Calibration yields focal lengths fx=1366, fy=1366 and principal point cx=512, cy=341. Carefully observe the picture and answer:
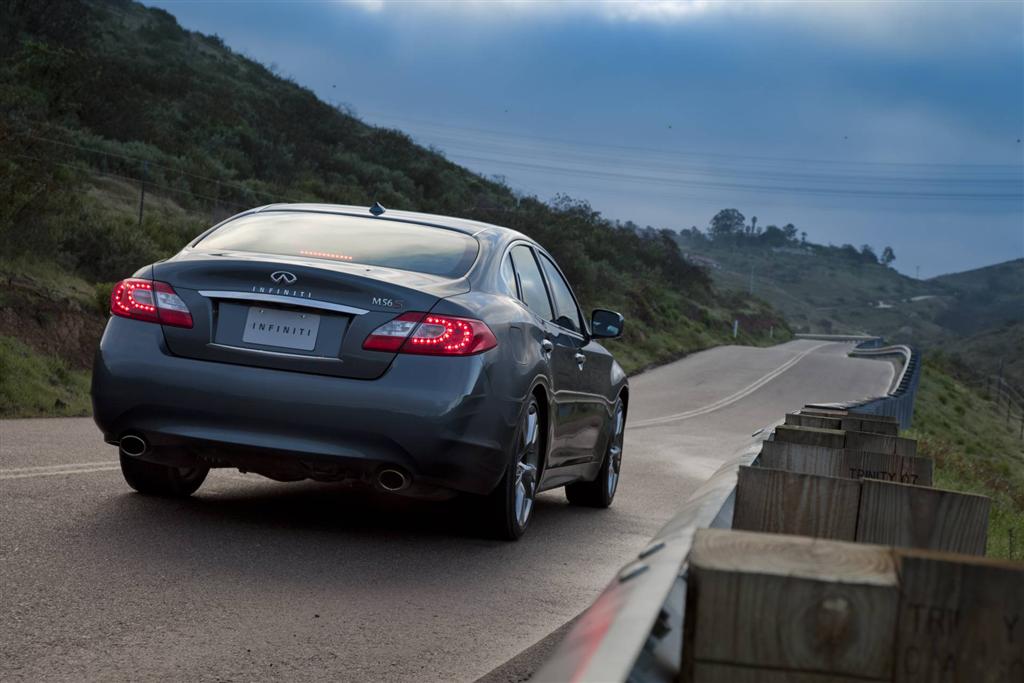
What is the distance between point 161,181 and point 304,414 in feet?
84.3

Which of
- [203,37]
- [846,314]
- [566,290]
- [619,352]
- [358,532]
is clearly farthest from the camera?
[846,314]

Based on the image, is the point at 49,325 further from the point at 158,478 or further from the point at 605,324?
the point at 158,478

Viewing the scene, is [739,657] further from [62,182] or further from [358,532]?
[62,182]

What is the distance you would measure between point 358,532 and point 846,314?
184 m

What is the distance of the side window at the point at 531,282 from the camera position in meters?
8.04

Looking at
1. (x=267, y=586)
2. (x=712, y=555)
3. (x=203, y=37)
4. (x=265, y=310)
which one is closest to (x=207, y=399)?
(x=265, y=310)

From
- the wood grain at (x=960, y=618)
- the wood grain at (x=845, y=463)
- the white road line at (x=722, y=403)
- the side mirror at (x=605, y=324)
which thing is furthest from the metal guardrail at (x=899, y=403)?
the wood grain at (x=960, y=618)

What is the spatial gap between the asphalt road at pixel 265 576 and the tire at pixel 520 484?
12cm

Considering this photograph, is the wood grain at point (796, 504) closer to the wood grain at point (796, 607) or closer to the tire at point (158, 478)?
the wood grain at point (796, 607)

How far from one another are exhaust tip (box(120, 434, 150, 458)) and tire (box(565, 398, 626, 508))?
363 centimetres

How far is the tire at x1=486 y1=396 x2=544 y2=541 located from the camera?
277 inches

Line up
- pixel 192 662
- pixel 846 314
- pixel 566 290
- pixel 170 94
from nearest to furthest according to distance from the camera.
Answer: pixel 192 662 < pixel 566 290 < pixel 170 94 < pixel 846 314

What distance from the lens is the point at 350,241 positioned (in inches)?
285

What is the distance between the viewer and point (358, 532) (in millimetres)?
7164
